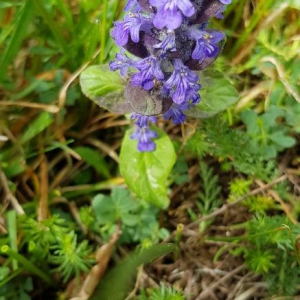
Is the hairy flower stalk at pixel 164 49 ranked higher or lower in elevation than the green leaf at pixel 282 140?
higher

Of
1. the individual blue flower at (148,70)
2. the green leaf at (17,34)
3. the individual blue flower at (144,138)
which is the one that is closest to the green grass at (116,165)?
the green leaf at (17,34)

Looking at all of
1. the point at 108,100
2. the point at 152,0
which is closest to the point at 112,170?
the point at 108,100

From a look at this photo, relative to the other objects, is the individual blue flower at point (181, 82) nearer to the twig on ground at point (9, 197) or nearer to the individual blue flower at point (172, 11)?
the individual blue flower at point (172, 11)

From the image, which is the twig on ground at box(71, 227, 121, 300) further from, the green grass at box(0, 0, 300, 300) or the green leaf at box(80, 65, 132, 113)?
the green leaf at box(80, 65, 132, 113)

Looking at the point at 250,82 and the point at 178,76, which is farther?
the point at 250,82

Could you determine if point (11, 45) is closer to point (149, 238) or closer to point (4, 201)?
point (4, 201)
